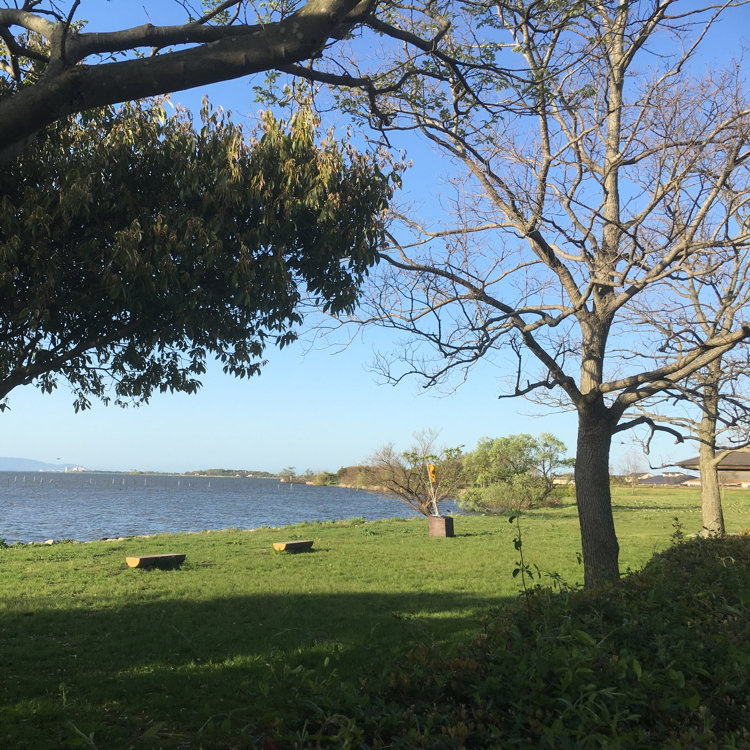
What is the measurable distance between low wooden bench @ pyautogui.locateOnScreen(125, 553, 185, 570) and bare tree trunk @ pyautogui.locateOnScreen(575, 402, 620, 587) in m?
8.91

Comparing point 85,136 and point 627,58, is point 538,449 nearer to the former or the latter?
point 627,58

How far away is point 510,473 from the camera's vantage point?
37.4m

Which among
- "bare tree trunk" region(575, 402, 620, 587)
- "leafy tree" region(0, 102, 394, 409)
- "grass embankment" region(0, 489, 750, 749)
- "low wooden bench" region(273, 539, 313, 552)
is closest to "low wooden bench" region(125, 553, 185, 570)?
"grass embankment" region(0, 489, 750, 749)

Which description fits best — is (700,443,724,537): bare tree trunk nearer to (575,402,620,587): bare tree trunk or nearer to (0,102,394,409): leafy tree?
(575,402,620,587): bare tree trunk

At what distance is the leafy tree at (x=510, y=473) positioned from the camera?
34.4 metres

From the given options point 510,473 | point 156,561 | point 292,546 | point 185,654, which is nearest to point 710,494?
point 292,546

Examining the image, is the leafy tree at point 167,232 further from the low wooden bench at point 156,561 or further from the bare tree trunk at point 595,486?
the low wooden bench at point 156,561

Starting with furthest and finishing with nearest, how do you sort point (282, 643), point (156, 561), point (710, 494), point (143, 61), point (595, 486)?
point (710, 494)
point (156, 561)
point (595, 486)
point (282, 643)
point (143, 61)

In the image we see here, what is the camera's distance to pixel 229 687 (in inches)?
209

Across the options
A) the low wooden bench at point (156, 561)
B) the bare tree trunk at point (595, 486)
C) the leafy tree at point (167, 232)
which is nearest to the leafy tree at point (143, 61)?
the leafy tree at point (167, 232)

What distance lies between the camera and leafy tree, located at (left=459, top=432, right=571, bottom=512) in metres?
34.4

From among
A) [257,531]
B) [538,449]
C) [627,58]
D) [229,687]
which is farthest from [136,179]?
[538,449]

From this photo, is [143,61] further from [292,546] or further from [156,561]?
[292,546]

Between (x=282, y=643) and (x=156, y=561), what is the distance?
281 inches
